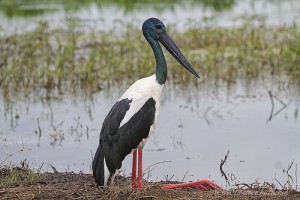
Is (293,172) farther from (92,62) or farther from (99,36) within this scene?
(99,36)

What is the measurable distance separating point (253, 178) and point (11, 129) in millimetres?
2731

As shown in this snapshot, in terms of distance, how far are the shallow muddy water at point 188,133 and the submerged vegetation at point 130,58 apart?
1.23 ft

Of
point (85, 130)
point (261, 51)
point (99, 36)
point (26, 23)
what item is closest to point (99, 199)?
point (85, 130)

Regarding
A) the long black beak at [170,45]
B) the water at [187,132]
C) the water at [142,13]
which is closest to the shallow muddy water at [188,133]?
the water at [187,132]

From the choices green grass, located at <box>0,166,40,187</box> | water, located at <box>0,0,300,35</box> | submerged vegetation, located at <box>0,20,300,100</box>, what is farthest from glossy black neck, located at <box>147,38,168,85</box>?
water, located at <box>0,0,300,35</box>

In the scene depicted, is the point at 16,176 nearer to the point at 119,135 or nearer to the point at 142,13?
the point at 119,135

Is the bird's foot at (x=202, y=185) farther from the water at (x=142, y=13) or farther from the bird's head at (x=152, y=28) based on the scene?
the water at (x=142, y=13)

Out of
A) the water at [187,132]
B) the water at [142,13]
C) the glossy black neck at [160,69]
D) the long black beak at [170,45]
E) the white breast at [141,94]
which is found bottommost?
the water at [187,132]

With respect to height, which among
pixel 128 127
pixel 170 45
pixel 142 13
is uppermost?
pixel 142 13

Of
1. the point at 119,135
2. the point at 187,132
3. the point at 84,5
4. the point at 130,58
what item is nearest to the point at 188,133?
the point at 187,132

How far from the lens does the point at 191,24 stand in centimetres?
1250

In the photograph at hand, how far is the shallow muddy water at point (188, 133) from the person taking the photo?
6516 millimetres

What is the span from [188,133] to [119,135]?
2.19m

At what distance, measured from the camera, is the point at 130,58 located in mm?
10172
